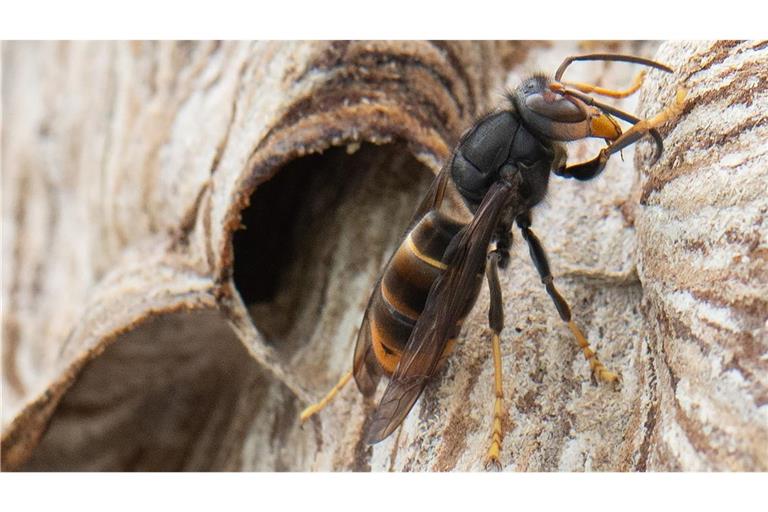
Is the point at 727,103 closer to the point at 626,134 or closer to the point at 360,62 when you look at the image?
the point at 626,134

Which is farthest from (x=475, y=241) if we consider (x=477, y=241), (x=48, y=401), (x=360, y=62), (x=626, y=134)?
(x=48, y=401)

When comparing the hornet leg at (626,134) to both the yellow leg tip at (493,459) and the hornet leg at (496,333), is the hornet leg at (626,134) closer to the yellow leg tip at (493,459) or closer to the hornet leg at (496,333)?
the hornet leg at (496,333)

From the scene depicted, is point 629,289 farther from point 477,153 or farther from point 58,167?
point 58,167

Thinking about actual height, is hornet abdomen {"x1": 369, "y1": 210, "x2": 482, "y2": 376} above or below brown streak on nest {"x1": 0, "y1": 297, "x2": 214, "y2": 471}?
above

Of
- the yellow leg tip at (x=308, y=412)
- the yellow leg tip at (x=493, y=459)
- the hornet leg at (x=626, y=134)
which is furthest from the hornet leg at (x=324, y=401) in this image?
the hornet leg at (x=626, y=134)

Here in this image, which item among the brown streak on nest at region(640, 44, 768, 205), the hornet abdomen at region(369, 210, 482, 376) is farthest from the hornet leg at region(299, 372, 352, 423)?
the brown streak on nest at region(640, 44, 768, 205)

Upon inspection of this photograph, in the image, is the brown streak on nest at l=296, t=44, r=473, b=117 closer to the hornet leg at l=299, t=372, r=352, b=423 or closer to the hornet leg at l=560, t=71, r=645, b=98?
the hornet leg at l=560, t=71, r=645, b=98

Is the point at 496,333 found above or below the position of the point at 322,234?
below
